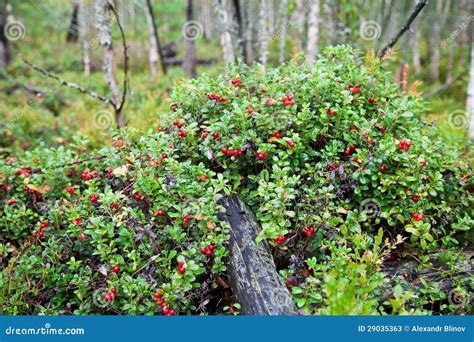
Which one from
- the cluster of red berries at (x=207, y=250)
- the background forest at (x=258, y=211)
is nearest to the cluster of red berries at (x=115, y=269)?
the background forest at (x=258, y=211)

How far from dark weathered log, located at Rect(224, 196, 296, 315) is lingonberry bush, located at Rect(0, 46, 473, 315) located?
0.38ft

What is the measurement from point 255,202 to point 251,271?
2.73ft

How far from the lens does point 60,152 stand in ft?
16.6

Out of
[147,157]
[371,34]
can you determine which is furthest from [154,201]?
[371,34]

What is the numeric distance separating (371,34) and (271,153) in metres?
7.71

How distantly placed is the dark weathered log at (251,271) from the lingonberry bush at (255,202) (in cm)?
12

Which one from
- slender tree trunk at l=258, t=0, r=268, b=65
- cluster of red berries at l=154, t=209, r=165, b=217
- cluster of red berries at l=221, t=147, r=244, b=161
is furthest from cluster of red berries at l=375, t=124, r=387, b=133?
slender tree trunk at l=258, t=0, r=268, b=65

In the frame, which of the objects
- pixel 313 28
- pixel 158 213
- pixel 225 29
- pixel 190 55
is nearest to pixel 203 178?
pixel 158 213

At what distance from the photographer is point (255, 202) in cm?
410

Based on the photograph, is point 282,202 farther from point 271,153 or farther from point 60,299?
point 60,299

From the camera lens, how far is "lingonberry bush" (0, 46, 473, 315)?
11.5 feet

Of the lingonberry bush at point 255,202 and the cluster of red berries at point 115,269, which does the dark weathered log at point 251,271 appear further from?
the cluster of red berries at point 115,269

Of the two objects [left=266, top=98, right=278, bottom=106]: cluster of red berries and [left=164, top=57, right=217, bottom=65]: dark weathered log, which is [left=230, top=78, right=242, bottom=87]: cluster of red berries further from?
[left=164, top=57, right=217, bottom=65]: dark weathered log

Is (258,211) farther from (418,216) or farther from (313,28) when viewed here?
(313,28)
